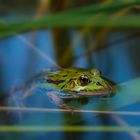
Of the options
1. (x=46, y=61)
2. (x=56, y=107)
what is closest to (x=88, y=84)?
(x=56, y=107)

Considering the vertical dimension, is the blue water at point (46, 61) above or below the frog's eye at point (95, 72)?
above

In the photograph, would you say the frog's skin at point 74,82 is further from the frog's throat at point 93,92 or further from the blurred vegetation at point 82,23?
the blurred vegetation at point 82,23

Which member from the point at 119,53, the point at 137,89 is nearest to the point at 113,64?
the point at 119,53

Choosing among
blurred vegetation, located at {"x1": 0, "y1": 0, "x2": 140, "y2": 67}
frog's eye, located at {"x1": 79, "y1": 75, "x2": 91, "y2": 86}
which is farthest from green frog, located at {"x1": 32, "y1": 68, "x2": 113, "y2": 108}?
blurred vegetation, located at {"x1": 0, "y1": 0, "x2": 140, "y2": 67}

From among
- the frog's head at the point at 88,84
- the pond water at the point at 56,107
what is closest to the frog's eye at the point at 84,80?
the frog's head at the point at 88,84

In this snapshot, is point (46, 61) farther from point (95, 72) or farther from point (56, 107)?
point (56, 107)

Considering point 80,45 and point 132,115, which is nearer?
point 132,115

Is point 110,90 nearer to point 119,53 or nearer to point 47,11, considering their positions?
point 119,53
